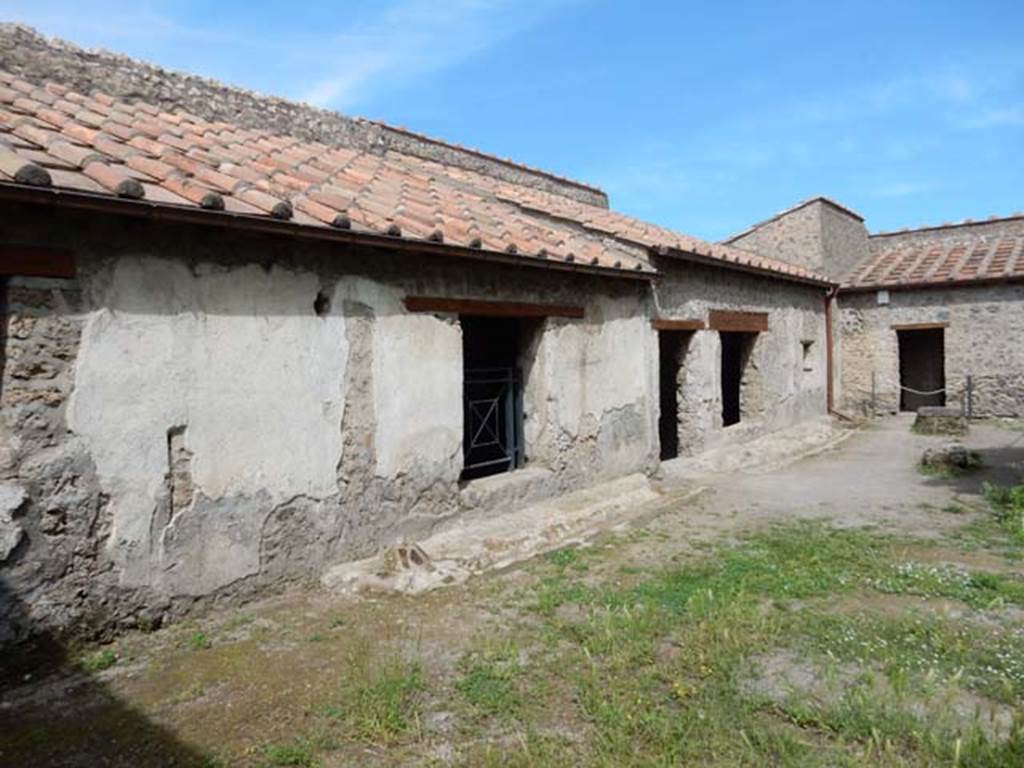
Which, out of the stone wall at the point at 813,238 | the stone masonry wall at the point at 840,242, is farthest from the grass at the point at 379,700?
the stone masonry wall at the point at 840,242

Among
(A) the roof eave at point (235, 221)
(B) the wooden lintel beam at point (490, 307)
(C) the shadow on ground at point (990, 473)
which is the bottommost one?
(C) the shadow on ground at point (990, 473)

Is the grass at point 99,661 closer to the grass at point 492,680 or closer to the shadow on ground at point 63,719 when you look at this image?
the shadow on ground at point 63,719

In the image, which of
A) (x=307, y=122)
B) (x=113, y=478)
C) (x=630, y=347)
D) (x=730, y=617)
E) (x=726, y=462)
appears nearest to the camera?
(x=113, y=478)

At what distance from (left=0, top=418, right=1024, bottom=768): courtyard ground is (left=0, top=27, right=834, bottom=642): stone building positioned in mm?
573

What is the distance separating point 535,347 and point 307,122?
426 centimetres

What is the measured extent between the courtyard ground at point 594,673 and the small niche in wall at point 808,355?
26.0ft

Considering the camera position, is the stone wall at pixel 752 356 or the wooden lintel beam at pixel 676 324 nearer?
the wooden lintel beam at pixel 676 324

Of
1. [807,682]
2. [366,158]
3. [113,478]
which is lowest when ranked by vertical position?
[807,682]

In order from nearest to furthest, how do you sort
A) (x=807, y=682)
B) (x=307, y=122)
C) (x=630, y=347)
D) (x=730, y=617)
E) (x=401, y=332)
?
(x=807, y=682), (x=730, y=617), (x=401, y=332), (x=630, y=347), (x=307, y=122)

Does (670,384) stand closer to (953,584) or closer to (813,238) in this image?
(953,584)

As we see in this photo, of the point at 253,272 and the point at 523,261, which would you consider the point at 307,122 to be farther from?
the point at 253,272

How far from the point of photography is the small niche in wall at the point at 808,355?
13234 millimetres

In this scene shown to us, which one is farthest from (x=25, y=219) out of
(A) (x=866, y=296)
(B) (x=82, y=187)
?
(A) (x=866, y=296)

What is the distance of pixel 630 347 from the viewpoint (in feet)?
25.8
